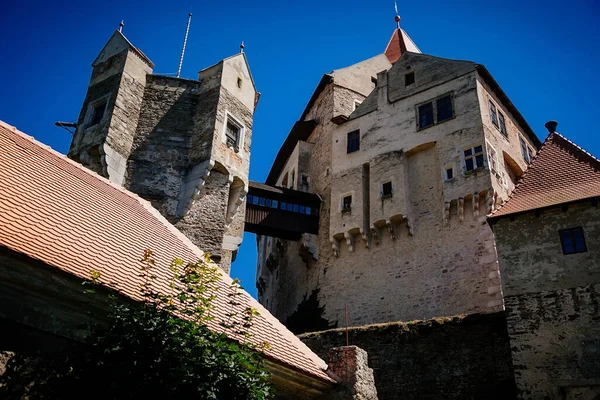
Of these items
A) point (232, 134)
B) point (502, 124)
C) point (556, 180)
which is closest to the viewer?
point (556, 180)

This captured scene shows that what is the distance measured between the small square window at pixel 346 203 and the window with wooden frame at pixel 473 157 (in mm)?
5852

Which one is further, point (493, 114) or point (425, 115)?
point (425, 115)

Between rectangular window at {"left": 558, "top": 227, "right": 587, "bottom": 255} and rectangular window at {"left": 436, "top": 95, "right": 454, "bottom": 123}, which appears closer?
rectangular window at {"left": 558, "top": 227, "right": 587, "bottom": 255}

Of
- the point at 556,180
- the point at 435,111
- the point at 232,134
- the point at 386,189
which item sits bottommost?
the point at 556,180

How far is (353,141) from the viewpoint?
27828 mm

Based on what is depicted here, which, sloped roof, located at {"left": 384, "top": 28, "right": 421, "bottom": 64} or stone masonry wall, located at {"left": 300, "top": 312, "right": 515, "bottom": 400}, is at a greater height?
sloped roof, located at {"left": 384, "top": 28, "right": 421, "bottom": 64}

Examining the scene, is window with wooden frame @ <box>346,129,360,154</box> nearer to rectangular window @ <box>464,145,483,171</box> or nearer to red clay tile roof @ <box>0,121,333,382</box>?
rectangular window @ <box>464,145,483,171</box>

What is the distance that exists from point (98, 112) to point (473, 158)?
15118 millimetres

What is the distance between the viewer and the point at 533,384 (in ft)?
43.1

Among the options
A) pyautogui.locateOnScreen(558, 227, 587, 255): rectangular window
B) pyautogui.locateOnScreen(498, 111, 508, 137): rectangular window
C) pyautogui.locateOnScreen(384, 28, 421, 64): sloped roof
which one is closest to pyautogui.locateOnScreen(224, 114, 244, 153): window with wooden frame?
pyautogui.locateOnScreen(558, 227, 587, 255): rectangular window

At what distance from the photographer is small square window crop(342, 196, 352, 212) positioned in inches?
1015

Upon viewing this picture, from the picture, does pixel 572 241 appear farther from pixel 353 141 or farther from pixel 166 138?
pixel 353 141

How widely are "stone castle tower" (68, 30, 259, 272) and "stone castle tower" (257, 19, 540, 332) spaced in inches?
346

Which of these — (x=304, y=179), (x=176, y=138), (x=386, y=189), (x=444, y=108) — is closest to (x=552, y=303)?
(x=176, y=138)
